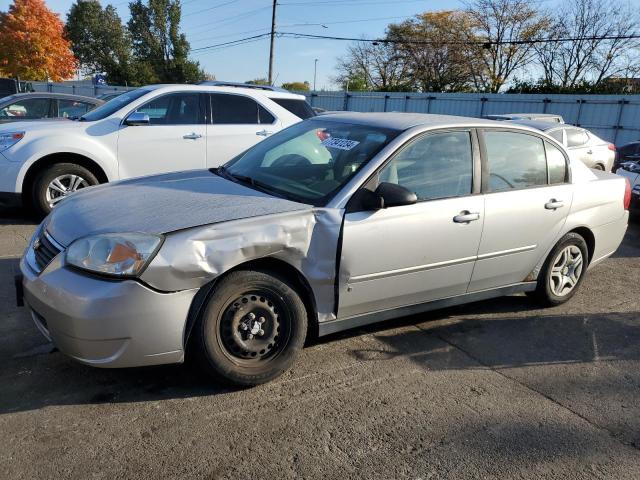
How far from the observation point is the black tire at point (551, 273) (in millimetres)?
4633

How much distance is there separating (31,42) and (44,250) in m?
47.8

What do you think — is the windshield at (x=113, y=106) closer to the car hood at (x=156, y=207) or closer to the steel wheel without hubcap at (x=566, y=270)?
the car hood at (x=156, y=207)

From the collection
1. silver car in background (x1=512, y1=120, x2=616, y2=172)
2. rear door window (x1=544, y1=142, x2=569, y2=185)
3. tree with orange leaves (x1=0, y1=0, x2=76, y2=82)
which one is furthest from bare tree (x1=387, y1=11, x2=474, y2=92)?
rear door window (x1=544, y1=142, x2=569, y2=185)

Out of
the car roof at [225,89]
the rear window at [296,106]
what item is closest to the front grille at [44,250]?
the car roof at [225,89]

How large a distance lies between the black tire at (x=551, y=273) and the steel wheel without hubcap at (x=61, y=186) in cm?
529

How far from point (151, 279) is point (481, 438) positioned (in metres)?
1.93

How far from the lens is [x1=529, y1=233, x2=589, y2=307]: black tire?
15.2 ft

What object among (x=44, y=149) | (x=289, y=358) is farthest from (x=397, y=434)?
(x=44, y=149)

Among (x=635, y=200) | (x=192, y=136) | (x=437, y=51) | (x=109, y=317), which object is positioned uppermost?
(x=437, y=51)

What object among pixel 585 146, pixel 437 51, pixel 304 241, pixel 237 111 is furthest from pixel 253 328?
pixel 437 51

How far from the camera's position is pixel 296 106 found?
327 inches

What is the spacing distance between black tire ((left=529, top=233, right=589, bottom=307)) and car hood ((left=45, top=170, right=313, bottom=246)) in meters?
2.45

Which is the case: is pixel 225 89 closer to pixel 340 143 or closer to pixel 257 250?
pixel 340 143

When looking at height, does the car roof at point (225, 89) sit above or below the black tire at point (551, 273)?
above
